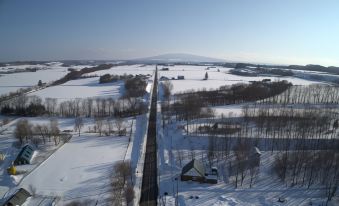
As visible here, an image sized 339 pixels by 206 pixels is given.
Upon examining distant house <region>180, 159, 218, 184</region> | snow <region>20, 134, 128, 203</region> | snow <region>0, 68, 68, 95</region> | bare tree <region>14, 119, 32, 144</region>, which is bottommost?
snow <region>20, 134, 128, 203</region>

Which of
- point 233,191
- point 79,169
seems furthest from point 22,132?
point 233,191

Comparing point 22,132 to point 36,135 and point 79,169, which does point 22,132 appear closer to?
point 36,135

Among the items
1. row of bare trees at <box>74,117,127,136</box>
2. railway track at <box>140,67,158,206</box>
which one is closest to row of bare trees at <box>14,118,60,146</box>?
row of bare trees at <box>74,117,127,136</box>

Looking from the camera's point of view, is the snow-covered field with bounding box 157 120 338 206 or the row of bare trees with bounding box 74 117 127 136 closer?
the snow-covered field with bounding box 157 120 338 206

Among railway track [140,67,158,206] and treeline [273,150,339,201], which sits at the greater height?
treeline [273,150,339,201]

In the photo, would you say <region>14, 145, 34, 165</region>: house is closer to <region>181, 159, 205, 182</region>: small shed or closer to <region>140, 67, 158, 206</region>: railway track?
<region>140, 67, 158, 206</region>: railway track

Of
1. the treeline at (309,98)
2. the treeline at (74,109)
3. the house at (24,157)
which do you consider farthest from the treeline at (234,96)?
the house at (24,157)

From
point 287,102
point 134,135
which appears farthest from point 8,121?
point 287,102
